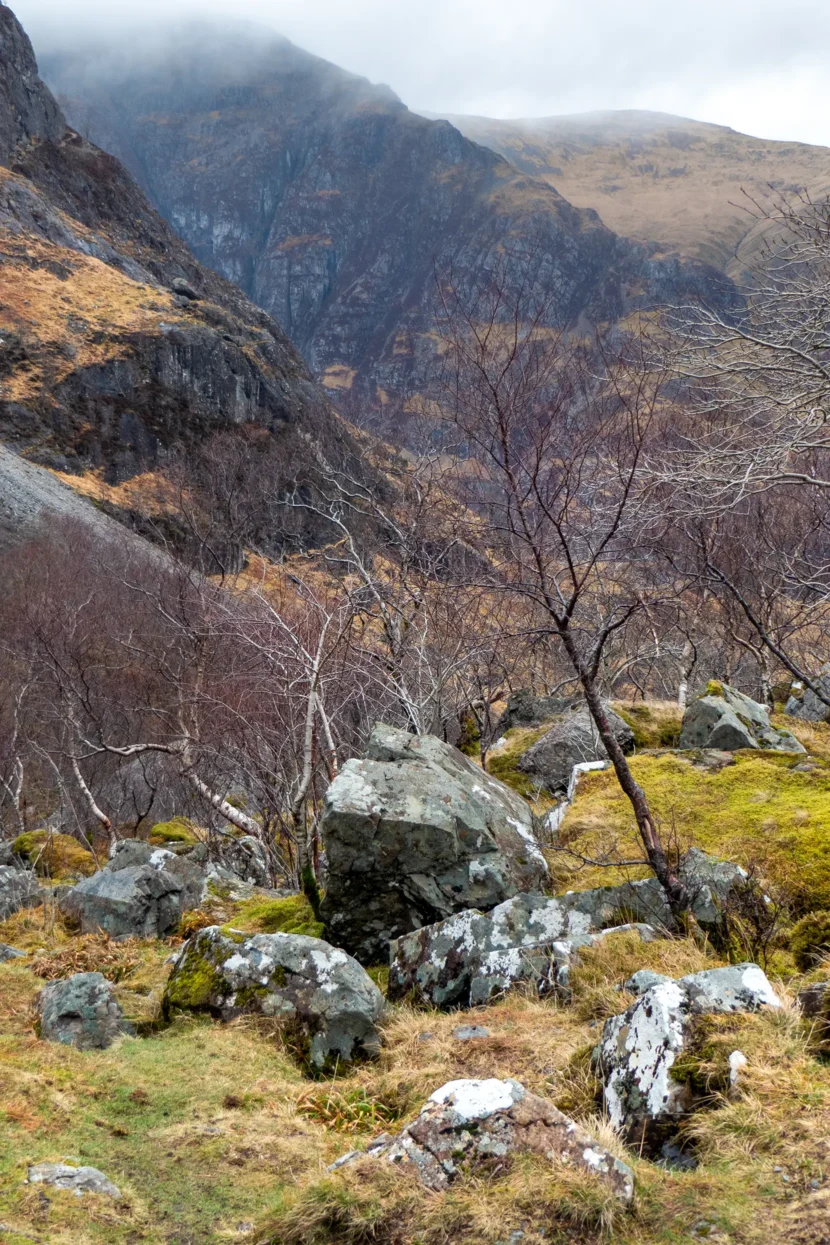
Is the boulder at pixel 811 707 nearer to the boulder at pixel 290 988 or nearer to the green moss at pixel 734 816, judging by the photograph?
the green moss at pixel 734 816

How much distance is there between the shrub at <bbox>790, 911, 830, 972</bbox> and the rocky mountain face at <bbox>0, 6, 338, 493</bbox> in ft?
199

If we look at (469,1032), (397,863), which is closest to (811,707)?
(397,863)

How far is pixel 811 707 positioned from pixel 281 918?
41.2ft

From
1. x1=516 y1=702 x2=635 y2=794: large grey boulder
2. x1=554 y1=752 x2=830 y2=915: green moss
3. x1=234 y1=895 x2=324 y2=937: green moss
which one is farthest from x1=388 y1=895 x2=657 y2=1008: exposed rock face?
x1=516 y1=702 x2=635 y2=794: large grey boulder

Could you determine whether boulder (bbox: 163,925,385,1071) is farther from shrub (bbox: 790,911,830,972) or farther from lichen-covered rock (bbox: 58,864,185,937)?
lichen-covered rock (bbox: 58,864,185,937)

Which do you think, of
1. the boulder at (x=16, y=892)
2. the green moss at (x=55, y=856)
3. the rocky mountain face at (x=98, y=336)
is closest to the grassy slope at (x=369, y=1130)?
the boulder at (x=16, y=892)

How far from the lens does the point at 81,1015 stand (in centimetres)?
589

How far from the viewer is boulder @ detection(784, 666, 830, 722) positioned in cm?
1561

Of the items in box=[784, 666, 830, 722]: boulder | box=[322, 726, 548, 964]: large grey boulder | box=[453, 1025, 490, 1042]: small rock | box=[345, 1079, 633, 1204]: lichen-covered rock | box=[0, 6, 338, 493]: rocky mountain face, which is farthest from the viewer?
box=[0, 6, 338, 493]: rocky mountain face

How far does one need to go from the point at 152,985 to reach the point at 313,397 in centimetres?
7955

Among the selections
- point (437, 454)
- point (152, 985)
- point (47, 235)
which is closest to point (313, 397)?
point (47, 235)

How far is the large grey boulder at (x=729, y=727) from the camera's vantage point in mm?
11188

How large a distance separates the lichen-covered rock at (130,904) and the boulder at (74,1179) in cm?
594

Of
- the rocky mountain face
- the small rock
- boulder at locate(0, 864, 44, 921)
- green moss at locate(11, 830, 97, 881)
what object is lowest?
green moss at locate(11, 830, 97, 881)
